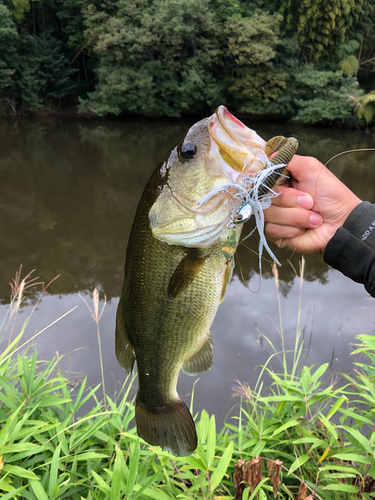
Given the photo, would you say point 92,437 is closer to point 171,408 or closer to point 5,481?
point 5,481

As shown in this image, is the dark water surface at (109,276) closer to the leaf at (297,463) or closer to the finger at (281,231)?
the leaf at (297,463)

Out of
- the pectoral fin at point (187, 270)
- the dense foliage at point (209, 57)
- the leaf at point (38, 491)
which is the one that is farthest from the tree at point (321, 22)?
the leaf at point (38, 491)

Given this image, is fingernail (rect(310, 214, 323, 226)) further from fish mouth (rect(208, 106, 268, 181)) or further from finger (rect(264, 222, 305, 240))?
fish mouth (rect(208, 106, 268, 181))

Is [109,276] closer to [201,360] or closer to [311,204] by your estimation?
[201,360]

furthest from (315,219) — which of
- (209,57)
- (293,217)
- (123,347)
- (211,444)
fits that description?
(209,57)

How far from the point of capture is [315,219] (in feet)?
4.95

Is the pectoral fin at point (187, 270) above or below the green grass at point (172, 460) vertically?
above

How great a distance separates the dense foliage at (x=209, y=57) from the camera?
628 inches

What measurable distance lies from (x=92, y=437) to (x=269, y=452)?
3.54ft

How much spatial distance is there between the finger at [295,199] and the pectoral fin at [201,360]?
2.20 feet

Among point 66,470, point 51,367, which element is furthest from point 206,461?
point 51,367

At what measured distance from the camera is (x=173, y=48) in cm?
1642

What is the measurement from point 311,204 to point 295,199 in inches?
2.7

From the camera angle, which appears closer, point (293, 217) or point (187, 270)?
point (187, 270)
